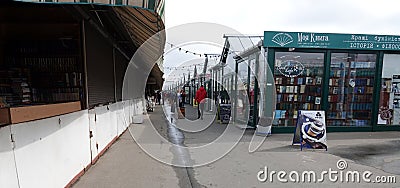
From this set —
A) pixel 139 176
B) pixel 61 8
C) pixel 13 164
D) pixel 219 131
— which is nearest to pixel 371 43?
pixel 219 131

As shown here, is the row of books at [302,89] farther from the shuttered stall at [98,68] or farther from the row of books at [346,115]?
the shuttered stall at [98,68]

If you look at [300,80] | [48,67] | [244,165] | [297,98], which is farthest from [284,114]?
[48,67]

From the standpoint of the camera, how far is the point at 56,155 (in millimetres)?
3305

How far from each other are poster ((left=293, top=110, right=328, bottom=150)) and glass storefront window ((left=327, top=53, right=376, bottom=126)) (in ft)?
8.66

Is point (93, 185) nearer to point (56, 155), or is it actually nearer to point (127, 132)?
point (56, 155)

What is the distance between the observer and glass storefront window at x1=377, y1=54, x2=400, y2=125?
8055mm

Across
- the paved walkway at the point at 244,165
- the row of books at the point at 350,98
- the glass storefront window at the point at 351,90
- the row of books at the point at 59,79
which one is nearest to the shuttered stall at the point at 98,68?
the row of books at the point at 59,79

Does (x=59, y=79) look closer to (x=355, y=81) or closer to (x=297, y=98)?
(x=297, y=98)

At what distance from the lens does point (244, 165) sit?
15.1 ft

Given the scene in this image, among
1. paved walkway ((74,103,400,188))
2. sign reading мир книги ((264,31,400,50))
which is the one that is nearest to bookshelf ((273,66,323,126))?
sign reading мир книги ((264,31,400,50))

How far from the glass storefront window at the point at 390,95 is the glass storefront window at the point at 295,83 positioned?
85.2 inches

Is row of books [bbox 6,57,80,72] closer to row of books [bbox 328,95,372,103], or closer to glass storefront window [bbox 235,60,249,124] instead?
glass storefront window [bbox 235,60,249,124]
